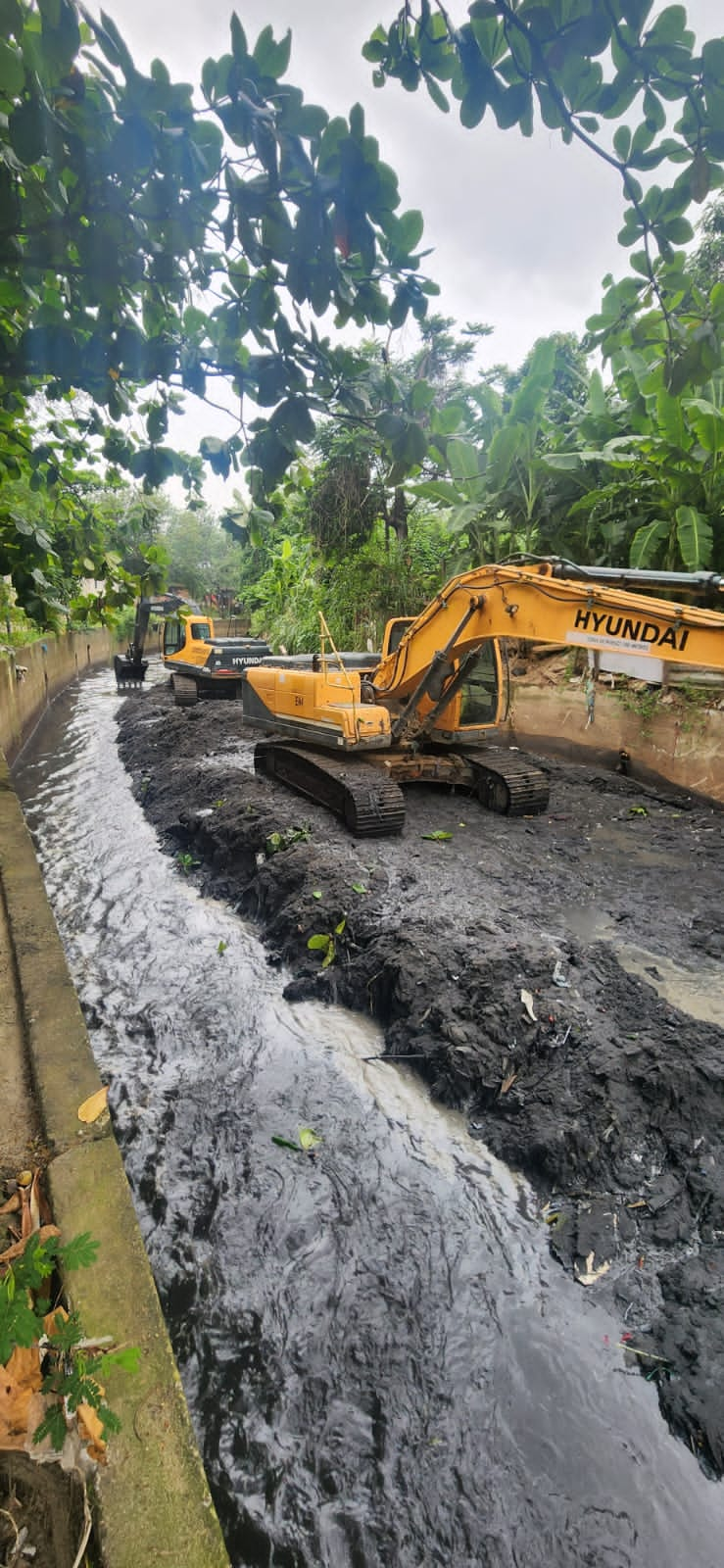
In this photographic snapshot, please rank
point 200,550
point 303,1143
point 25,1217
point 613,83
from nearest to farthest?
point 613,83
point 25,1217
point 303,1143
point 200,550

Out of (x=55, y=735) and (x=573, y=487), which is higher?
(x=573, y=487)

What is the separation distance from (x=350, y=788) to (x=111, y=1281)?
504cm

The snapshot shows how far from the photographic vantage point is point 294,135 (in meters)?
1.36

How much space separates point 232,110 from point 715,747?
794cm

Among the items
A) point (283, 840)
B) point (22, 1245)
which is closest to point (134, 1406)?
point (22, 1245)

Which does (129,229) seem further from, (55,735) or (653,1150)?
(55,735)

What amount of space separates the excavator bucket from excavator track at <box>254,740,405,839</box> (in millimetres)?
12340

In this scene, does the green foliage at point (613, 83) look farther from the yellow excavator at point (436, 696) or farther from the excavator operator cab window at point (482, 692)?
the excavator operator cab window at point (482, 692)

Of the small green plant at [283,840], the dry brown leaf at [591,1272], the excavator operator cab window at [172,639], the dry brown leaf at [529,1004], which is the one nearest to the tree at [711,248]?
the excavator operator cab window at [172,639]

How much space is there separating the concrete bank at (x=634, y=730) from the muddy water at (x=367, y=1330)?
5.55 meters

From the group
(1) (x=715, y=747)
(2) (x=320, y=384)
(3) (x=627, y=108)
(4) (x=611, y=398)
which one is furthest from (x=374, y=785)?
(4) (x=611, y=398)

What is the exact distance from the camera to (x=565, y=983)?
4316mm

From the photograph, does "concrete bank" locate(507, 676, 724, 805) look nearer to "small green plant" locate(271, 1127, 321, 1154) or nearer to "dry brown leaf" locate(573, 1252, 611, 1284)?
"dry brown leaf" locate(573, 1252, 611, 1284)

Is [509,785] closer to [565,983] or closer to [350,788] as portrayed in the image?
[350,788]
